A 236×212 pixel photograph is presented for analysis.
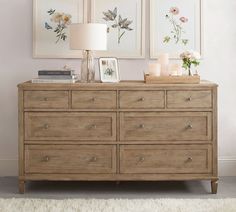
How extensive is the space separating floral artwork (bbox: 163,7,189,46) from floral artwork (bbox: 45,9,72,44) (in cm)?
87

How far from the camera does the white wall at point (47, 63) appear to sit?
4.79 metres

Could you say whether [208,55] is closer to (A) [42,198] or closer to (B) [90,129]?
(B) [90,129]

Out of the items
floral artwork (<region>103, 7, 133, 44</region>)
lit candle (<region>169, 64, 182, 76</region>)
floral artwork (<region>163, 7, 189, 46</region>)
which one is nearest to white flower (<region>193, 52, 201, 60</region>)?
lit candle (<region>169, 64, 182, 76</region>)

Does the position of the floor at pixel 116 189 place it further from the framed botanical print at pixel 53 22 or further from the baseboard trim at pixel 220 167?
the framed botanical print at pixel 53 22

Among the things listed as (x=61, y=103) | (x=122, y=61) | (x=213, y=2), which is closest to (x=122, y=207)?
(x=61, y=103)

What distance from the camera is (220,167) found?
4914 mm

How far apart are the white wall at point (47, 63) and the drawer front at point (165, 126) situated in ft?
2.24

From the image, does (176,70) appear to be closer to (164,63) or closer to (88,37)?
(164,63)

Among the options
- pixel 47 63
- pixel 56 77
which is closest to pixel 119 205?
pixel 56 77

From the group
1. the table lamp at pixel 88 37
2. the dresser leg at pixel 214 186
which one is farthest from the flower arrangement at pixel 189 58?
the dresser leg at pixel 214 186

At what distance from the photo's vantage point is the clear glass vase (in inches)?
175

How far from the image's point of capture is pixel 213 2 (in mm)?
4816

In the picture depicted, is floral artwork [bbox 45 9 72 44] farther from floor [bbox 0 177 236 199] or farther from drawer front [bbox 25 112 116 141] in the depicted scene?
floor [bbox 0 177 236 199]

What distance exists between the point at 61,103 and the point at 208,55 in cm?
146
